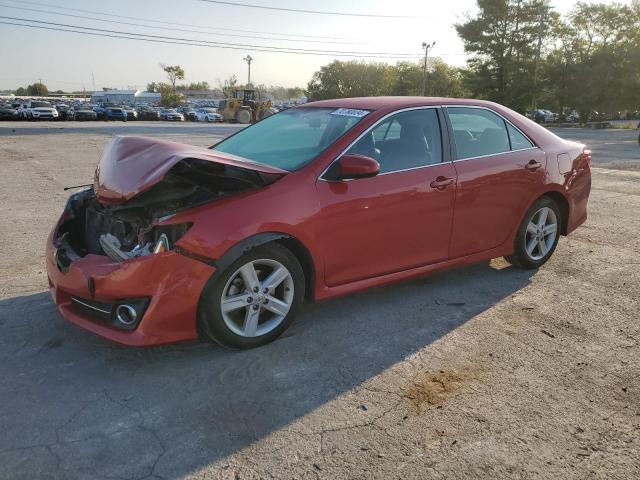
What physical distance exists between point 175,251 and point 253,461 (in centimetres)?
123

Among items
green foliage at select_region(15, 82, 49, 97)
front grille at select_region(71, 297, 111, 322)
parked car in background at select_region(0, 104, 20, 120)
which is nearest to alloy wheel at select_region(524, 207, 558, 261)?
front grille at select_region(71, 297, 111, 322)

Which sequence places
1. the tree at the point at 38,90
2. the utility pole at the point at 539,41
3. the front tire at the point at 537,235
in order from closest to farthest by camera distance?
the front tire at the point at 537,235
the utility pole at the point at 539,41
the tree at the point at 38,90

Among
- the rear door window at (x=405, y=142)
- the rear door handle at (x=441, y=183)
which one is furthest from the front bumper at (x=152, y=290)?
the rear door handle at (x=441, y=183)

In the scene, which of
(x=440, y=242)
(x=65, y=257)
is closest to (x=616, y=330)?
(x=440, y=242)

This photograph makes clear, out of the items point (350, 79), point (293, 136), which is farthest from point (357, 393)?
point (350, 79)

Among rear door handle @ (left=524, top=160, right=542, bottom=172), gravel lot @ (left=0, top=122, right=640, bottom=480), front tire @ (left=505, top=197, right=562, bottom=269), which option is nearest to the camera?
gravel lot @ (left=0, top=122, right=640, bottom=480)

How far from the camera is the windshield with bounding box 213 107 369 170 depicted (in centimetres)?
383

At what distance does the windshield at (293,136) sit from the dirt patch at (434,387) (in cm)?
161

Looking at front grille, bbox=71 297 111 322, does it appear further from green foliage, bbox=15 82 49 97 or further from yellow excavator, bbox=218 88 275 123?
green foliage, bbox=15 82 49 97

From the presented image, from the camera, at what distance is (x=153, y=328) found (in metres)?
3.01

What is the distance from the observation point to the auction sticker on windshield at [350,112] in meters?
4.01

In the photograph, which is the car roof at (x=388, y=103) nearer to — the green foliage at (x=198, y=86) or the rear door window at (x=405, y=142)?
the rear door window at (x=405, y=142)

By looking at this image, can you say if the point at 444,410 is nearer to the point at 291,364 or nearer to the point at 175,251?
the point at 291,364

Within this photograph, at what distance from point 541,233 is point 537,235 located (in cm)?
6
